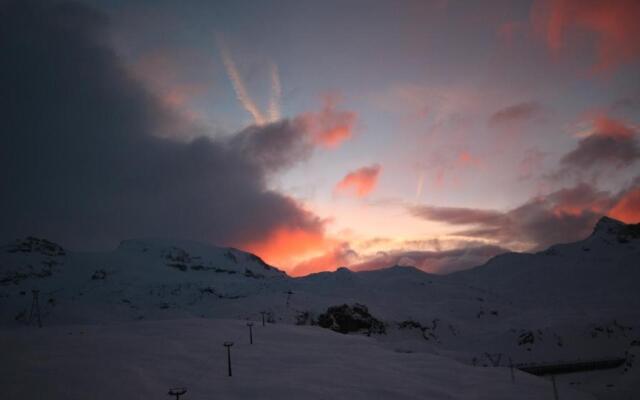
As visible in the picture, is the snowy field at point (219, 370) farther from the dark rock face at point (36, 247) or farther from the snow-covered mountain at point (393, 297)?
the dark rock face at point (36, 247)

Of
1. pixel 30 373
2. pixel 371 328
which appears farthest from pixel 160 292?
pixel 30 373

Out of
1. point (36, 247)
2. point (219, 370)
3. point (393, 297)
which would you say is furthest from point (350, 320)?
point (36, 247)

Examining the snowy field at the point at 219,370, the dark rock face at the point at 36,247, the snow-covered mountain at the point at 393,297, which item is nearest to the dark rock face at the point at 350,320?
the snow-covered mountain at the point at 393,297

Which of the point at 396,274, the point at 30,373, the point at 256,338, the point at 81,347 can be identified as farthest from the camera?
the point at 396,274

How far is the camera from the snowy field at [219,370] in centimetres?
1450

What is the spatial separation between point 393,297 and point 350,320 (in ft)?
135

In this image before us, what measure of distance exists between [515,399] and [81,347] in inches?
829

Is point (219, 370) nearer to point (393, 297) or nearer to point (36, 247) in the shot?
point (393, 297)

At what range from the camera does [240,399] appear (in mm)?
14695

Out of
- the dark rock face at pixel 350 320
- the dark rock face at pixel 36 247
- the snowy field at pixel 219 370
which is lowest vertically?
the dark rock face at pixel 350 320

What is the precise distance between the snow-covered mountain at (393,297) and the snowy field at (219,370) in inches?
515

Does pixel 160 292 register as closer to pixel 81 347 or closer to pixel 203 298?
pixel 203 298

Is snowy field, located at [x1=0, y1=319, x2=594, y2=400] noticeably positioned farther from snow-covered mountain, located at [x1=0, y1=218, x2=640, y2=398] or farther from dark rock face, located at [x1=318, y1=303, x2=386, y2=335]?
dark rock face, located at [x1=318, y1=303, x2=386, y2=335]

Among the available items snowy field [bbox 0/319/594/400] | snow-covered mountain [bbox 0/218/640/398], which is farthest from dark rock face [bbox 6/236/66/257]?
snowy field [bbox 0/319/594/400]
